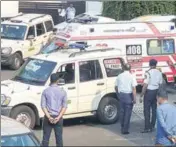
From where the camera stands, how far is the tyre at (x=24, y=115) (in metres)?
13.1

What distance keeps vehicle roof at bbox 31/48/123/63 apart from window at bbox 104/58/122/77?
135 millimetres

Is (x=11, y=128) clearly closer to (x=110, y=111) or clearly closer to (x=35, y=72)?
(x=35, y=72)

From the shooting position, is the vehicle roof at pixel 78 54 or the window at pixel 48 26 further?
the window at pixel 48 26

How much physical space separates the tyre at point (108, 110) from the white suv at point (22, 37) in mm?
8463

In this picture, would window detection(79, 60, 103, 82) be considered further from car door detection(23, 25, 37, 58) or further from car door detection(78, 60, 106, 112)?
car door detection(23, 25, 37, 58)

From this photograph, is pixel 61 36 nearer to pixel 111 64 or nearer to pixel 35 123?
pixel 111 64

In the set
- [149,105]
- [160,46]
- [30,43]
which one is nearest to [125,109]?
[149,105]

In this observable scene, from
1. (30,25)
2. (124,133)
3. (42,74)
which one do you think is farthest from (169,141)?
(30,25)

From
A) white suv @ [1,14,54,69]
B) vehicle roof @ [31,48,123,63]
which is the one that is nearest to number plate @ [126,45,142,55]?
vehicle roof @ [31,48,123,63]

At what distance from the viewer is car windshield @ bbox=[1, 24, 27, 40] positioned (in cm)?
2283

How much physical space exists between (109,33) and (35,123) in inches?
205

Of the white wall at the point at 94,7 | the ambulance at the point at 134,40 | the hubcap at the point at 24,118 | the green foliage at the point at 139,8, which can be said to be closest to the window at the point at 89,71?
the hubcap at the point at 24,118

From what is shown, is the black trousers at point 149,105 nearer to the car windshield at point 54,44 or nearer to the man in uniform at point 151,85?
the man in uniform at point 151,85

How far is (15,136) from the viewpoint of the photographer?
716 cm
